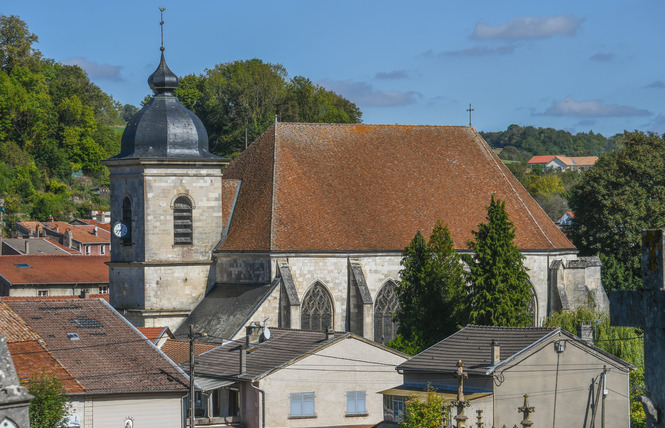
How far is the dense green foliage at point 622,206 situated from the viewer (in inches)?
2110

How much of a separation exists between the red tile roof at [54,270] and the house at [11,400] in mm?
59753

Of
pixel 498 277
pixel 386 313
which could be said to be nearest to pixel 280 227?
pixel 386 313

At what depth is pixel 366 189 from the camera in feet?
139

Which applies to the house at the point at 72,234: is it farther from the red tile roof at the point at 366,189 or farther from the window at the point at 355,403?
the window at the point at 355,403

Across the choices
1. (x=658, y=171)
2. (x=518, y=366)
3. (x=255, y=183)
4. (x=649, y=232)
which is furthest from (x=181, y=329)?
(x=649, y=232)

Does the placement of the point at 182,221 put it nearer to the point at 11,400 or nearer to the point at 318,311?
the point at 318,311

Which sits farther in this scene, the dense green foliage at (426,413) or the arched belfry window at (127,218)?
the arched belfry window at (127,218)

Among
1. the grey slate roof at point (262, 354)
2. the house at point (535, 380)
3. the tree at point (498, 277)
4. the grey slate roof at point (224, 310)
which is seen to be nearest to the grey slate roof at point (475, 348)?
the house at point (535, 380)

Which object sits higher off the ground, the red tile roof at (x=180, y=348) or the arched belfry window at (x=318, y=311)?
the arched belfry window at (x=318, y=311)

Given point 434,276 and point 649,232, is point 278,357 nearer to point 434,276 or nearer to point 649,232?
point 434,276

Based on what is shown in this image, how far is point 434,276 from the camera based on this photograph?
38.4 m

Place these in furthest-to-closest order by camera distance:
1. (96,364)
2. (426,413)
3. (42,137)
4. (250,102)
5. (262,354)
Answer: (42,137) → (250,102) → (262,354) → (96,364) → (426,413)

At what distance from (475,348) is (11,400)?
1001 inches

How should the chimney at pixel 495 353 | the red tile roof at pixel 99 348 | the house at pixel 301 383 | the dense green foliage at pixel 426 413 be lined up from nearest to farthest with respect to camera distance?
the dense green foliage at pixel 426 413
the chimney at pixel 495 353
the red tile roof at pixel 99 348
the house at pixel 301 383
